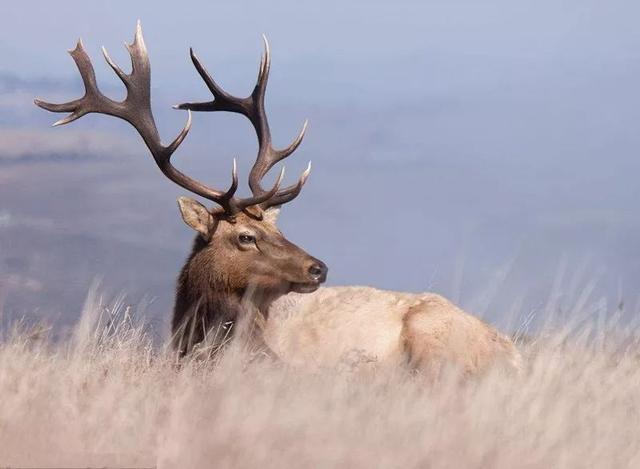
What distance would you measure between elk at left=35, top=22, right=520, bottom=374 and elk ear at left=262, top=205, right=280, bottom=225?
0.01 meters

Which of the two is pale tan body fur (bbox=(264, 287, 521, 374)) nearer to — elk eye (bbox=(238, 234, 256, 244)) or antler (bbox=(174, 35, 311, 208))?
elk eye (bbox=(238, 234, 256, 244))

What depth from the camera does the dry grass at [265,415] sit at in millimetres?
4719

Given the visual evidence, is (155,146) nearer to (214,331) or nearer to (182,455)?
(214,331)

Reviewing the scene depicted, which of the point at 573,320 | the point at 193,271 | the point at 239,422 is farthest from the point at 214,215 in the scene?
the point at 239,422

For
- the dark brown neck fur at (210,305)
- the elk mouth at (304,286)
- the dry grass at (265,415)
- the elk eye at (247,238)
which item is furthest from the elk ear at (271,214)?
the dry grass at (265,415)

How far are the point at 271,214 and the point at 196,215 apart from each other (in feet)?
2.38

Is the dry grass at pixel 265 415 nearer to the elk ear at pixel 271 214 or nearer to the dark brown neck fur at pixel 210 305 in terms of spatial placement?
the dark brown neck fur at pixel 210 305

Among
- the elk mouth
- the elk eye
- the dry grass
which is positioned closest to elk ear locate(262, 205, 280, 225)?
the elk eye

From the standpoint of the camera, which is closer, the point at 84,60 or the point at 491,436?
the point at 491,436

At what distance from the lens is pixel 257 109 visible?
9406 millimetres

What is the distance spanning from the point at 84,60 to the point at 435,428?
516 cm

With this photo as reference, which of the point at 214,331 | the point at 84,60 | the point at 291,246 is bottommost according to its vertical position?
the point at 214,331

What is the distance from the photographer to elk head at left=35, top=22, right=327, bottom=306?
25.5 ft

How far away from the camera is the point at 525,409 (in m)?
6.29
